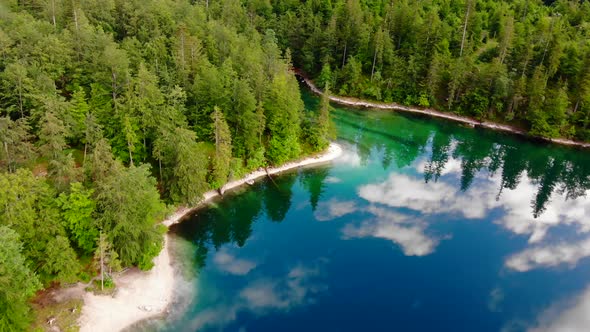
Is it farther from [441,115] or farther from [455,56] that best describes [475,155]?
[455,56]

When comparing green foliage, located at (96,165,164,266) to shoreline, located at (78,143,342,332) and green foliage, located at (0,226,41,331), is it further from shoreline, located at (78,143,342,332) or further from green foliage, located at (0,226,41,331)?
green foliage, located at (0,226,41,331)

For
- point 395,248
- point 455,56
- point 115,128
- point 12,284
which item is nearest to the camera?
point 12,284

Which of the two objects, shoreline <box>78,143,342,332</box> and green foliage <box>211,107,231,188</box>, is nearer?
shoreline <box>78,143,342,332</box>

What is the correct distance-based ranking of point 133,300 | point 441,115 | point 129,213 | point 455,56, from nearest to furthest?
1. point 133,300
2. point 129,213
3. point 441,115
4. point 455,56

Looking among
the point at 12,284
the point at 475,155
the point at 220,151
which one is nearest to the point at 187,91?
the point at 220,151

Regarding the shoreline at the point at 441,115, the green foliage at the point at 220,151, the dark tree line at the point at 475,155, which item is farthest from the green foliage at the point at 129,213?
the shoreline at the point at 441,115

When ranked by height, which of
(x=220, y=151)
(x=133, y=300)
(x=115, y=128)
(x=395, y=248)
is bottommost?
(x=133, y=300)

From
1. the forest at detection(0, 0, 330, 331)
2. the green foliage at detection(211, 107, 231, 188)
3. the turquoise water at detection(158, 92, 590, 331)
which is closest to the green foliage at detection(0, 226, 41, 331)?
the forest at detection(0, 0, 330, 331)
